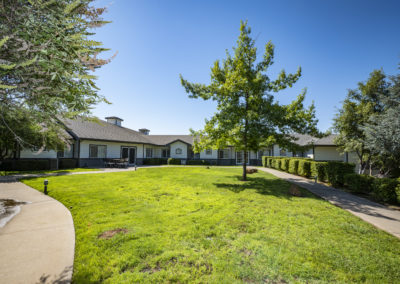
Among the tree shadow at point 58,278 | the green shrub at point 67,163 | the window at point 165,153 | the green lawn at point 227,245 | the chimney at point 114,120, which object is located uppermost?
the chimney at point 114,120

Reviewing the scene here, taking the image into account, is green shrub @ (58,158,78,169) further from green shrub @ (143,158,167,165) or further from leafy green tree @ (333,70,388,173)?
leafy green tree @ (333,70,388,173)

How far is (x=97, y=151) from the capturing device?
2197cm

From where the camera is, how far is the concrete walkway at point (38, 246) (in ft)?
9.04

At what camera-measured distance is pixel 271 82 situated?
11.8m

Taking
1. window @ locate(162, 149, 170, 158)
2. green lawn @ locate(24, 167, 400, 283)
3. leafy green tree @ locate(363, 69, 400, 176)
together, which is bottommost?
green lawn @ locate(24, 167, 400, 283)

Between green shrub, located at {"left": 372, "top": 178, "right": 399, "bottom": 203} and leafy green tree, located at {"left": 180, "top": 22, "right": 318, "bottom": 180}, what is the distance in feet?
13.9

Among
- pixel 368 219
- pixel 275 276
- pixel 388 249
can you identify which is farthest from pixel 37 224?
pixel 368 219

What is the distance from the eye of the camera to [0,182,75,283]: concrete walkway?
9.04 ft

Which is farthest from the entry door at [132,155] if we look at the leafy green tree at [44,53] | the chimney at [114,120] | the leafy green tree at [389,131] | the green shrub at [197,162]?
the leafy green tree at [389,131]

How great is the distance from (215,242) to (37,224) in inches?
183

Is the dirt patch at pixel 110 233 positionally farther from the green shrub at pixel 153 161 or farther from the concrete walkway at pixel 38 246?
the green shrub at pixel 153 161

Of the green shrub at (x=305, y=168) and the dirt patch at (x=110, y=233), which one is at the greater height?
the green shrub at (x=305, y=168)

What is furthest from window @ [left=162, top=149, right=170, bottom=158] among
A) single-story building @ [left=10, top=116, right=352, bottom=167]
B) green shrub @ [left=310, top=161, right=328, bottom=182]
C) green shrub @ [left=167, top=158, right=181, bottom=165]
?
green shrub @ [left=310, top=161, right=328, bottom=182]

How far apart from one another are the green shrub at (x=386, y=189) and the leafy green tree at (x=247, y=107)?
4249mm
